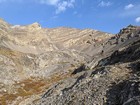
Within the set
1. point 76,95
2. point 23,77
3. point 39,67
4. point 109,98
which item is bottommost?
point 109,98

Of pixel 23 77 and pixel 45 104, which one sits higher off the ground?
pixel 23 77

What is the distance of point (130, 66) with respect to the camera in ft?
178

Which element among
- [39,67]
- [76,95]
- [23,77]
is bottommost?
[76,95]

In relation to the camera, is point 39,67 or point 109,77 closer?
point 109,77

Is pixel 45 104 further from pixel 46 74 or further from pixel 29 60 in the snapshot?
pixel 29 60

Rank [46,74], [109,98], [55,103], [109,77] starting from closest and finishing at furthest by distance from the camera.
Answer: [109,98] < [109,77] < [55,103] < [46,74]

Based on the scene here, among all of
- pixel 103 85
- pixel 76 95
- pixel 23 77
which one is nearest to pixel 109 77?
pixel 103 85

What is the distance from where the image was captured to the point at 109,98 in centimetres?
4338

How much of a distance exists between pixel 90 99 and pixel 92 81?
689 cm

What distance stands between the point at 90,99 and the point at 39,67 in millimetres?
147477

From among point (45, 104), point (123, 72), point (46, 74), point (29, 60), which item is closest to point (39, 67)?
point (29, 60)

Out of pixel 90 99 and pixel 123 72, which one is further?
pixel 123 72

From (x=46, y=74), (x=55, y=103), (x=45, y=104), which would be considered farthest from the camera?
(x=46, y=74)

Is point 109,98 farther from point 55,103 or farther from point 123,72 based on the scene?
point 55,103
